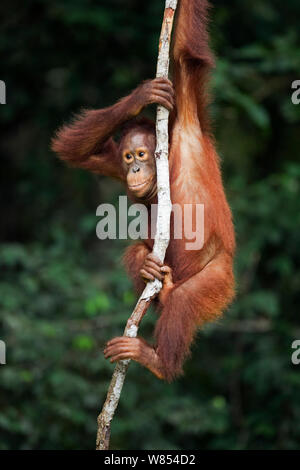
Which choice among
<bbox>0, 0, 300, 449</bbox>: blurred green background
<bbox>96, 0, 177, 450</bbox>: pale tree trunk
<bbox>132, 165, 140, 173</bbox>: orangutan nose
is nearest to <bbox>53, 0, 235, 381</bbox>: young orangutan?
<bbox>132, 165, 140, 173</bbox>: orangutan nose

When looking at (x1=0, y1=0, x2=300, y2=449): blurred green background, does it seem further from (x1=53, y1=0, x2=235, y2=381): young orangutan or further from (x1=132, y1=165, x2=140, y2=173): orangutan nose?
(x1=132, y1=165, x2=140, y2=173): orangutan nose

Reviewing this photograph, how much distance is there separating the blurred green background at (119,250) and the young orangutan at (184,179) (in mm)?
2067

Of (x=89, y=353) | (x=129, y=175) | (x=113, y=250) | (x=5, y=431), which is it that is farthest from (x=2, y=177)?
(x=129, y=175)

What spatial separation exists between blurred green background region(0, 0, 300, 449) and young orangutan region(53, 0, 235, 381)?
81.4 inches

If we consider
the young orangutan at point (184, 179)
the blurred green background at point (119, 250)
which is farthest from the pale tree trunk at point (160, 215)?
the blurred green background at point (119, 250)

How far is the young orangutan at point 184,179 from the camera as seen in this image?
12.8 ft

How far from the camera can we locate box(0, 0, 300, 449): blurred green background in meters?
6.01

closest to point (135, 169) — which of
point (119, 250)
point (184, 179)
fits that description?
point (184, 179)

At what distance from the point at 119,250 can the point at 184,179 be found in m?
3.11

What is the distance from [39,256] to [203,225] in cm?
292

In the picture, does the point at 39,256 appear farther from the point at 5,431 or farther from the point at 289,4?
the point at 289,4
